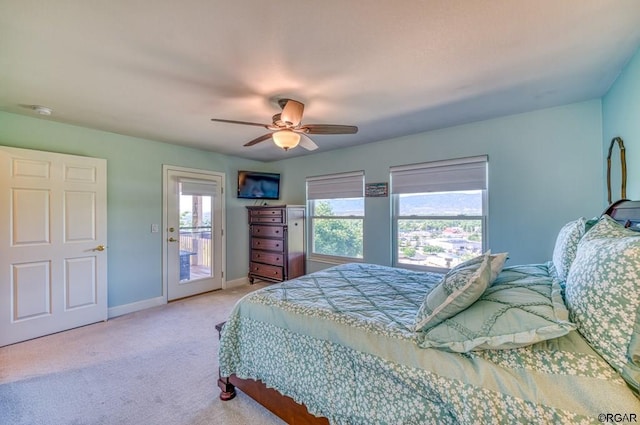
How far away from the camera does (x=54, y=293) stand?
121 inches

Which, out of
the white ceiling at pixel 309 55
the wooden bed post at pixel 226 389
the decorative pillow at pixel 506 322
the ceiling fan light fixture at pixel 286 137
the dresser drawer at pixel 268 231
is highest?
the white ceiling at pixel 309 55

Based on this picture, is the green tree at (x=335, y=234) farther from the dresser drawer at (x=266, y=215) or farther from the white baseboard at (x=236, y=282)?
the white baseboard at (x=236, y=282)

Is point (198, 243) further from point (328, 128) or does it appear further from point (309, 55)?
point (309, 55)

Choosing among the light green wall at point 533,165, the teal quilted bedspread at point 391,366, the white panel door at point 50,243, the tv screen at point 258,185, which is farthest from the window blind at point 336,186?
the white panel door at point 50,243

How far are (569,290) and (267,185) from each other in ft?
15.1

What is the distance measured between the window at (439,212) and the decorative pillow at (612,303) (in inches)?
92.9

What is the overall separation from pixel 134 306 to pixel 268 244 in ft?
6.82

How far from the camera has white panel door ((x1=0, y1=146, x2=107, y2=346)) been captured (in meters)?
2.80

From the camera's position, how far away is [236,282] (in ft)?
16.5

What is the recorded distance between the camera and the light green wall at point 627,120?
1.85 meters

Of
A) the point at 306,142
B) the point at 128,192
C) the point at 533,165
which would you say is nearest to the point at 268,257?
the point at 128,192

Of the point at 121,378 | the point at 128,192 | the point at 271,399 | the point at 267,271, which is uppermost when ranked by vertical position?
the point at 128,192

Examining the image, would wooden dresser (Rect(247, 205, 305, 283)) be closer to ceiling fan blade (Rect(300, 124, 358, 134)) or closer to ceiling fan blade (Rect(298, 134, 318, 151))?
ceiling fan blade (Rect(298, 134, 318, 151))

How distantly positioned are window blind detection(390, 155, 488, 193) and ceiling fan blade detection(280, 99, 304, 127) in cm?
198
